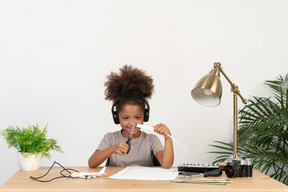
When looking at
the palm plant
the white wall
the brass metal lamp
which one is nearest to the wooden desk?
the brass metal lamp

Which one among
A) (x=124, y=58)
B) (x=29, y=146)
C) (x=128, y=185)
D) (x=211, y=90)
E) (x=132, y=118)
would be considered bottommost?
(x=128, y=185)

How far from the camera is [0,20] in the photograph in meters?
3.50

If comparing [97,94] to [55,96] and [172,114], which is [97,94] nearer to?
[55,96]

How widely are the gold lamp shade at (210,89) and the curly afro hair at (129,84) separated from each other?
45 centimetres

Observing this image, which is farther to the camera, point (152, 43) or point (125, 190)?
point (152, 43)

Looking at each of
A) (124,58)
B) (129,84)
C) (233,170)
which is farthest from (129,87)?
(124,58)

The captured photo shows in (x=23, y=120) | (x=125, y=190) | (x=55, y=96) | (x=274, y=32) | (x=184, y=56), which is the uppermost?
(x=274, y=32)

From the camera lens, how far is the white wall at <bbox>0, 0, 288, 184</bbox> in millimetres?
3502

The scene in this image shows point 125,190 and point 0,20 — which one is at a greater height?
point 0,20

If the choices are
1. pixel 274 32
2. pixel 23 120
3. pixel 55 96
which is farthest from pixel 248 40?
pixel 23 120

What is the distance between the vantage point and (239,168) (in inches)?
69.3

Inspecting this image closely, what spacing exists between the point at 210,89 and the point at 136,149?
828mm

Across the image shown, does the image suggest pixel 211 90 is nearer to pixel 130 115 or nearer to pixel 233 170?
pixel 233 170

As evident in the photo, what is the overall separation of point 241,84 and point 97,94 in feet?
4.36
